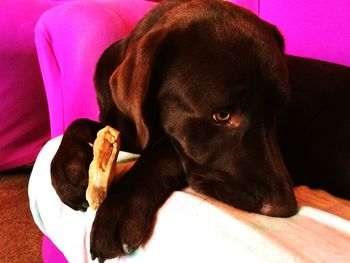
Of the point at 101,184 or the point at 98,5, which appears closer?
the point at 101,184

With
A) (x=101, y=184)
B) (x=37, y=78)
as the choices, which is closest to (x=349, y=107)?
(x=101, y=184)

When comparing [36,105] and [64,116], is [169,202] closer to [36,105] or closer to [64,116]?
[64,116]

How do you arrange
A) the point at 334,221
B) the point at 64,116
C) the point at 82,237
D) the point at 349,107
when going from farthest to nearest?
the point at 64,116 → the point at 349,107 → the point at 82,237 → the point at 334,221

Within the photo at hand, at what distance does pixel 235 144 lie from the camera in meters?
1.05

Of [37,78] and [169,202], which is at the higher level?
[169,202]

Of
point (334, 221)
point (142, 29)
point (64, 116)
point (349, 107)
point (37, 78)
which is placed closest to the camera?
point (334, 221)

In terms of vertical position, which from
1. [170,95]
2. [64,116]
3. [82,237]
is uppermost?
[170,95]

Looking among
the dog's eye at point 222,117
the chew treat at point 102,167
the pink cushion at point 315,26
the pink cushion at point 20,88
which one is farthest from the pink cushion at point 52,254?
the pink cushion at point 315,26

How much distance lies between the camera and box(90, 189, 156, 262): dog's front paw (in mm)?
882

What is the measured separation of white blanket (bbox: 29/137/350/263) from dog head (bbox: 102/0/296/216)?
0.26 feet

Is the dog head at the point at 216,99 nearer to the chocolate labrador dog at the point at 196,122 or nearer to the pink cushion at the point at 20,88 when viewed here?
the chocolate labrador dog at the point at 196,122

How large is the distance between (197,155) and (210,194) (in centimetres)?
12

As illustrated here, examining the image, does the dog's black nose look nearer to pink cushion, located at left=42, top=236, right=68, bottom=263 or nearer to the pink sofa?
pink cushion, located at left=42, top=236, right=68, bottom=263

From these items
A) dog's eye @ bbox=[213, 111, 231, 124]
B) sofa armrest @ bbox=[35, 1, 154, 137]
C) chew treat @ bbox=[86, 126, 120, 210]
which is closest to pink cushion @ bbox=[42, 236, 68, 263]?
sofa armrest @ bbox=[35, 1, 154, 137]
